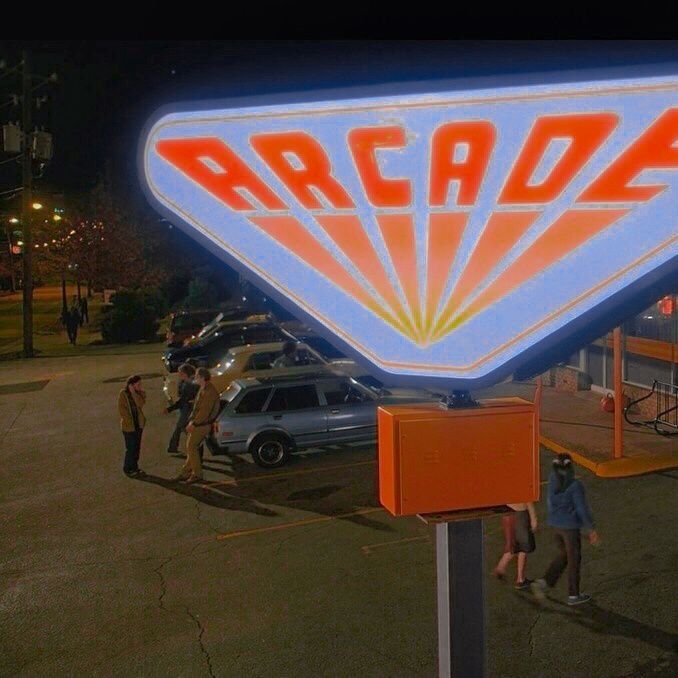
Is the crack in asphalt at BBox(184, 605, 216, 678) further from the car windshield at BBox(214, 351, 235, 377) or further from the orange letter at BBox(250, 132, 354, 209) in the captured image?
the car windshield at BBox(214, 351, 235, 377)

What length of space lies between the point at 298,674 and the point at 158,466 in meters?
7.35

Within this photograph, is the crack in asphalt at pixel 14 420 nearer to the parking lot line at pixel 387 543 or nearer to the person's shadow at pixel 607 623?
the parking lot line at pixel 387 543

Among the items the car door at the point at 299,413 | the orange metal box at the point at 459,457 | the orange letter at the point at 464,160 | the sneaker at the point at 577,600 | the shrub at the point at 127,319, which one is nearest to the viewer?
the orange letter at the point at 464,160

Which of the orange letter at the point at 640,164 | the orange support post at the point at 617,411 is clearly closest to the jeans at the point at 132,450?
the orange support post at the point at 617,411

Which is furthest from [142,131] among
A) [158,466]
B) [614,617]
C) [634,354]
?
[634,354]

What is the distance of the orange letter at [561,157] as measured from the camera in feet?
7.07

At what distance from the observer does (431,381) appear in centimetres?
259

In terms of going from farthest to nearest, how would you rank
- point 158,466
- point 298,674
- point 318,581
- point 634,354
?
point 634,354
point 158,466
point 318,581
point 298,674

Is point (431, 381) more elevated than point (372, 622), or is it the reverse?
point (431, 381)

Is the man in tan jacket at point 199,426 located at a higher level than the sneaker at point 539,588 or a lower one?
higher

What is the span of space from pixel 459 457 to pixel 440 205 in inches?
34.4

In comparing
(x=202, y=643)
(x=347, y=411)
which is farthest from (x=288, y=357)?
(x=202, y=643)

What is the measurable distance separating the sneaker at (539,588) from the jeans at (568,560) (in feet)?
0.22

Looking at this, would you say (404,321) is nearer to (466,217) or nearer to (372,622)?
(466,217)
